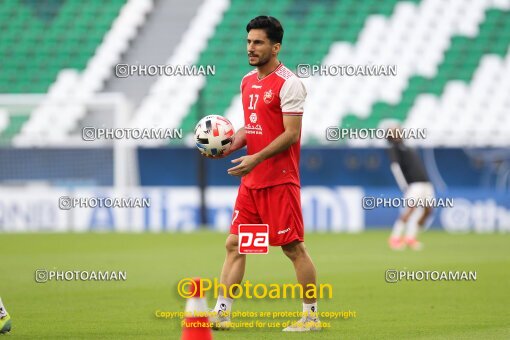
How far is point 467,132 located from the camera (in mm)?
24859

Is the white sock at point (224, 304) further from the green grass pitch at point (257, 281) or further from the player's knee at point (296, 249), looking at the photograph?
the player's knee at point (296, 249)

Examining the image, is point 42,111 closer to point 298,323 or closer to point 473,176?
point 473,176

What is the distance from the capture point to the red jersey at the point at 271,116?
8055 mm

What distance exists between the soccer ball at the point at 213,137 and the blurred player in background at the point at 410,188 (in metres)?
9.94

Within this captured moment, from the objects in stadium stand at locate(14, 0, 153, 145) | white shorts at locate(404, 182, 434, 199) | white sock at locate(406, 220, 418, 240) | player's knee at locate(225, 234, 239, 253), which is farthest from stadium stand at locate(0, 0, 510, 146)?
player's knee at locate(225, 234, 239, 253)

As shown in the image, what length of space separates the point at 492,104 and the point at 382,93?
2.73 meters

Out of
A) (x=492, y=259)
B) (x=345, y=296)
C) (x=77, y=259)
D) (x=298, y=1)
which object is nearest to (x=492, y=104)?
(x=298, y=1)

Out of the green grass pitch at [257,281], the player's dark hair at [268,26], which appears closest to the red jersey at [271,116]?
the player's dark hair at [268,26]

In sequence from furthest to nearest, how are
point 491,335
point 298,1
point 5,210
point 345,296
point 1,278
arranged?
point 298,1
point 5,210
point 1,278
point 345,296
point 491,335

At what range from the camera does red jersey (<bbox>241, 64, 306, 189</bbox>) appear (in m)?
8.05

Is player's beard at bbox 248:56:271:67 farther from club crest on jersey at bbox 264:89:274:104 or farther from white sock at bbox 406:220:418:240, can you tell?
white sock at bbox 406:220:418:240

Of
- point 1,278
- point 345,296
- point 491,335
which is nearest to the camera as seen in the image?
point 491,335

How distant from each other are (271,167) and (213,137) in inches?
20.7

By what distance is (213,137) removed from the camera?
8.34 meters
